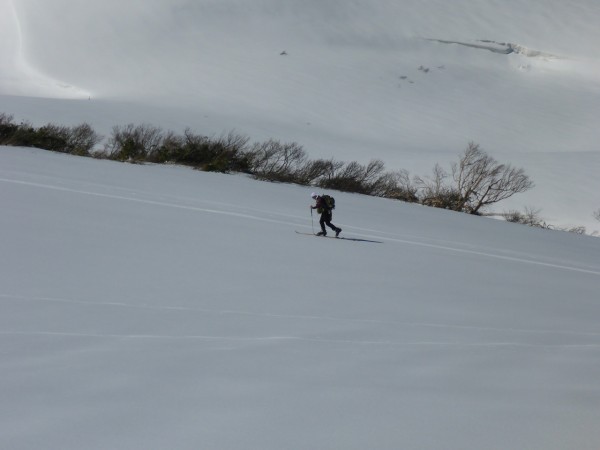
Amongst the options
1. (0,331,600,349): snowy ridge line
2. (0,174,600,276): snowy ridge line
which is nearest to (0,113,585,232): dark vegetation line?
(0,174,600,276): snowy ridge line

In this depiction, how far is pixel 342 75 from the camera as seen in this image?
56844mm

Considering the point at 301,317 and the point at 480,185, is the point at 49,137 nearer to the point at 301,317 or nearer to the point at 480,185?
the point at 480,185

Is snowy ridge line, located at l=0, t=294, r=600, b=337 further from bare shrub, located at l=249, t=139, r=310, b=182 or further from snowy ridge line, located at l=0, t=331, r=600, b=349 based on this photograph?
bare shrub, located at l=249, t=139, r=310, b=182

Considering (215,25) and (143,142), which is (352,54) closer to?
(215,25)

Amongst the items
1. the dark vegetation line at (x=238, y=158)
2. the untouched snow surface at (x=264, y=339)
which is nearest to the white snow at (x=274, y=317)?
the untouched snow surface at (x=264, y=339)

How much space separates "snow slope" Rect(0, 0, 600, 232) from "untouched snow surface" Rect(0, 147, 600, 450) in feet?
60.4

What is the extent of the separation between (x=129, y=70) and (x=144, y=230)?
46.1 meters

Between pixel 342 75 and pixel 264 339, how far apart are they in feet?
173

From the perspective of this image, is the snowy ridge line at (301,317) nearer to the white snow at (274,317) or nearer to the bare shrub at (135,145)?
the white snow at (274,317)

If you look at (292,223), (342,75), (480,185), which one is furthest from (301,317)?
(342,75)

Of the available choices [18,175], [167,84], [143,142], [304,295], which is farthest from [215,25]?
[304,295]

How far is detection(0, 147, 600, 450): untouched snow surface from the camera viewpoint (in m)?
3.72

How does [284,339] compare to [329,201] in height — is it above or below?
below

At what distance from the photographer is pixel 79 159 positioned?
1706 centimetres
